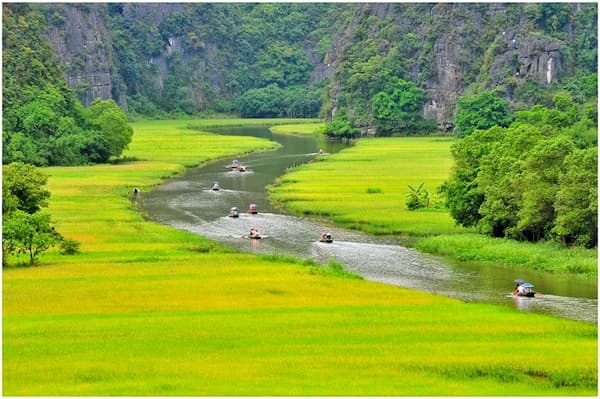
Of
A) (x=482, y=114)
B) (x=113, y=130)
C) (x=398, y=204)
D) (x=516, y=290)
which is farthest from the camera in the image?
(x=482, y=114)

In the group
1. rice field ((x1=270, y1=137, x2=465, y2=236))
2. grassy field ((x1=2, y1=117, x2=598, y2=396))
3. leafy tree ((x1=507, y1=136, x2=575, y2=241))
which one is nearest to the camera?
grassy field ((x1=2, y1=117, x2=598, y2=396))

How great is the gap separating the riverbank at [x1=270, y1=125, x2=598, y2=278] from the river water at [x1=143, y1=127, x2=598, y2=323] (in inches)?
55.4

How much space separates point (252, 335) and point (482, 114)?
105197 millimetres

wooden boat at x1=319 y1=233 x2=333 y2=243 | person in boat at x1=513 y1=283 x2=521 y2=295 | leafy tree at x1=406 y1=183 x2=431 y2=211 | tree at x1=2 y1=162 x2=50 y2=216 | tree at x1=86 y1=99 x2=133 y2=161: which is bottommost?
person in boat at x1=513 y1=283 x2=521 y2=295

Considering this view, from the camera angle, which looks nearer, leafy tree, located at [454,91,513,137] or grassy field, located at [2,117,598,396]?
grassy field, located at [2,117,598,396]

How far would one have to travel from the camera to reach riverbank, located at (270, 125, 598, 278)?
54.6m

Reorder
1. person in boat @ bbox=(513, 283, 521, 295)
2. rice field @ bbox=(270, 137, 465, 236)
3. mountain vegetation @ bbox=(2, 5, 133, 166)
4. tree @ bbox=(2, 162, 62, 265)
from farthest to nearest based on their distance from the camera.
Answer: mountain vegetation @ bbox=(2, 5, 133, 166) < rice field @ bbox=(270, 137, 465, 236) < tree @ bbox=(2, 162, 62, 265) < person in boat @ bbox=(513, 283, 521, 295)

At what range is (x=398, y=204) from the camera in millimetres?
75500

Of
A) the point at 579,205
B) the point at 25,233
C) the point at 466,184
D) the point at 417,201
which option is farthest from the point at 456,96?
the point at 25,233

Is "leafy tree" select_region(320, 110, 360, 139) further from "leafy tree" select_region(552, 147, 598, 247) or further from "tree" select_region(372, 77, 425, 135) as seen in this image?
"leafy tree" select_region(552, 147, 598, 247)

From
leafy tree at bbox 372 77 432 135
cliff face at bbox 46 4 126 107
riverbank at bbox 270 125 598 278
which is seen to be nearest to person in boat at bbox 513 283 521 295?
riverbank at bbox 270 125 598 278

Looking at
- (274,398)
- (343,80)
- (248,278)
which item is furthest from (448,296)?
(343,80)

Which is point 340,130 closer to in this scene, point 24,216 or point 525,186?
point 525,186

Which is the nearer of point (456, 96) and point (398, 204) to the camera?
point (398, 204)
